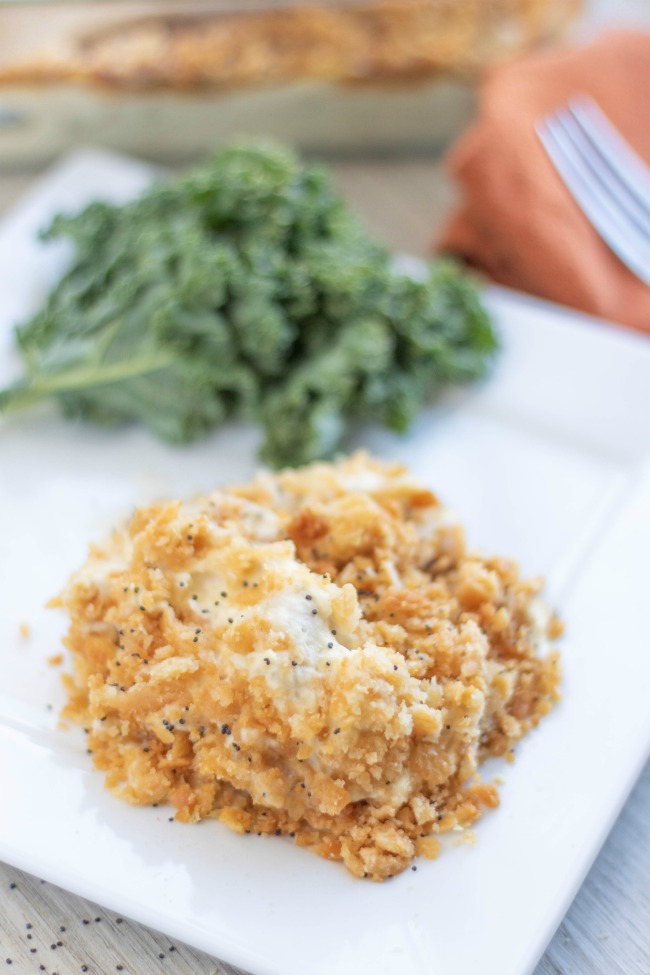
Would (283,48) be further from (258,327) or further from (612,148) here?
(258,327)

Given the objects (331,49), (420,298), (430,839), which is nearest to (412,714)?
(430,839)

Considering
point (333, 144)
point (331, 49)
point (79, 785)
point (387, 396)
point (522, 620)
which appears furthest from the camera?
point (333, 144)

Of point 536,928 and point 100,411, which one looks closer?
point 536,928

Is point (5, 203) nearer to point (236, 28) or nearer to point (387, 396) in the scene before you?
point (236, 28)

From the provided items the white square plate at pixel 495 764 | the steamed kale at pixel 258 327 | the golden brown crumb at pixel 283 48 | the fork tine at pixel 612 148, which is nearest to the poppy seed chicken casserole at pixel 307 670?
the white square plate at pixel 495 764

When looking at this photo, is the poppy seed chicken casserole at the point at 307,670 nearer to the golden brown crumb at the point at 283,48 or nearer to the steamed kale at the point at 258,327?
the steamed kale at the point at 258,327

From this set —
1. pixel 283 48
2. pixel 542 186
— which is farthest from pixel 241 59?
pixel 542 186
